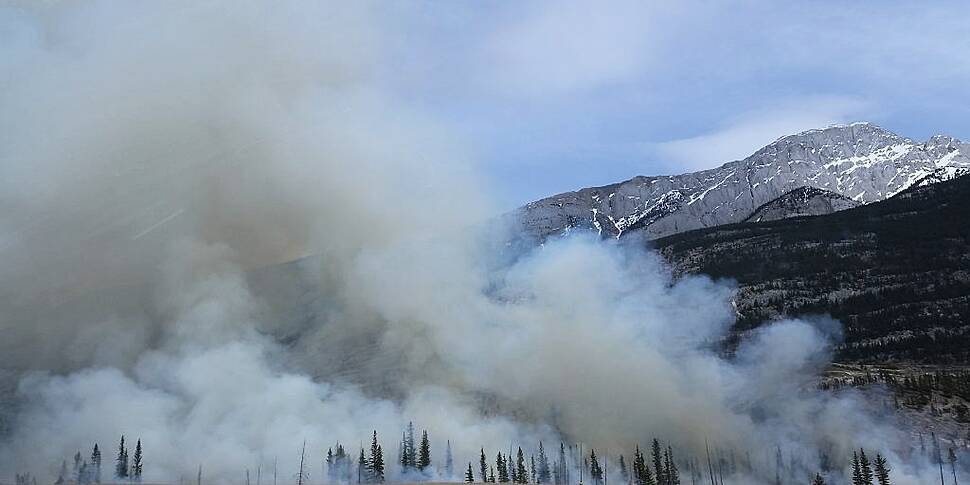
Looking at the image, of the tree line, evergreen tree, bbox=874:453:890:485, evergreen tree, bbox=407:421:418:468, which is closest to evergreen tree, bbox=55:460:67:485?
the tree line

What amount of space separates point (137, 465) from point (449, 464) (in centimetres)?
5807

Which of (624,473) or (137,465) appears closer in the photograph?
(137,465)

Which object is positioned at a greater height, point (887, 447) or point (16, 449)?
point (16, 449)

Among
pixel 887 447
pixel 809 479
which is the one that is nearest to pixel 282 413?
pixel 809 479

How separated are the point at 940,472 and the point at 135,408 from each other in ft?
516

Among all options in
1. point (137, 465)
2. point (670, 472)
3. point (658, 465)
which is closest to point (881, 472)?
point (658, 465)

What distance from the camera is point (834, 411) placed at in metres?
182

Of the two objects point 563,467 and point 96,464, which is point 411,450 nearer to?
point 563,467

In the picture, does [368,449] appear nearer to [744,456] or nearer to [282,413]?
[282,413]

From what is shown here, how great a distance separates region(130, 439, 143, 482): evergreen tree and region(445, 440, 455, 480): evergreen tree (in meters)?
55.8

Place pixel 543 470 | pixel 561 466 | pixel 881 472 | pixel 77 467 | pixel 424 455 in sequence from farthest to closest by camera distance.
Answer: pixel 543 470
pixel 561 466
pixel 77 467
pixel 424 455
pixel 881 472

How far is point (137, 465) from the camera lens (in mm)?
167500

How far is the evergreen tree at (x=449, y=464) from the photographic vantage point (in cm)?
17100

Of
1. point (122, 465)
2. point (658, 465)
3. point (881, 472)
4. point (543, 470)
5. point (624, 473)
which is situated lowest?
point (881, 472)
